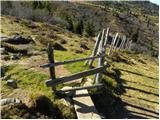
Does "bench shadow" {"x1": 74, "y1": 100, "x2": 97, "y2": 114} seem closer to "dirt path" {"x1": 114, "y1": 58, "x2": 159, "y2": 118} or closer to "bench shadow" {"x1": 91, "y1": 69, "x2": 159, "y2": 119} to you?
"bench shadow" {"x1": 91, "y1": 69, "x2": 159, "y2": 119}

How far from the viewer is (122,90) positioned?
65.2ft

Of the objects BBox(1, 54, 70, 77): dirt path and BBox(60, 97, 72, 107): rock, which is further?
BBox(1, 54, 70, 77): dirt path

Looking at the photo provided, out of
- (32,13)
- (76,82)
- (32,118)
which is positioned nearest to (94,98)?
(76,82)

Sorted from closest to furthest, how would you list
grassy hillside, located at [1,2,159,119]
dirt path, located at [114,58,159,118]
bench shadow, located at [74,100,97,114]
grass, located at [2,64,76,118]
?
grassy hillside, located at [1,2,159,119] → grass, located at [2,64,76,118] → bench shadow, located at [74,100,97,114] → dirt path, located at [114,58,159,118]

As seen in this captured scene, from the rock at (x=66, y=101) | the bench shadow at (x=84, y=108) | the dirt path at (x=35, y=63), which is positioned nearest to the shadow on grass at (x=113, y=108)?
the bench shadow at (x=84, y=108)

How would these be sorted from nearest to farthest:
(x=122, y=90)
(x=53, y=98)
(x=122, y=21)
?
(x=53, y=98) < (x=122, y=90) < (x=122, y=21)

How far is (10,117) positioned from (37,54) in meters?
13.5

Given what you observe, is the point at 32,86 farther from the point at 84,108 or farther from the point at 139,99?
the point at 139,99

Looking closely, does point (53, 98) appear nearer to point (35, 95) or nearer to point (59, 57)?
point (35, 95)

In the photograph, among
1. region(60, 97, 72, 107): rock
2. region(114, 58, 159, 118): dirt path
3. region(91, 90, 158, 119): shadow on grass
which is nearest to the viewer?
region(60, 97, 72, 107): rock

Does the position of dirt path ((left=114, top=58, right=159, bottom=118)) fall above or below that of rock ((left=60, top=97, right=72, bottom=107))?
below

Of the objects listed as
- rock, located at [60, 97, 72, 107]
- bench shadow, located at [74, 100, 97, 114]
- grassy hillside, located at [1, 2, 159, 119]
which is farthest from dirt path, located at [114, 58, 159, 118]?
rock, located at [60, 97, 72, 107]

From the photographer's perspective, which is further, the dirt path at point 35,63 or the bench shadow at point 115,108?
the dirt path at point 35,63

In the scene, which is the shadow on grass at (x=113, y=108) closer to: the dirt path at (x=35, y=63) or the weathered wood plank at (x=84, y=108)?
the weathered wood plank at (x=84, y=108)
